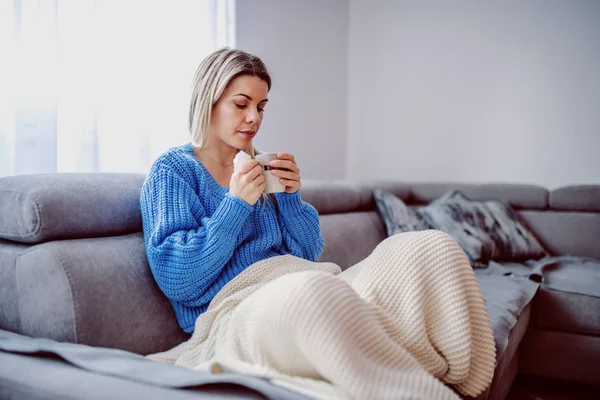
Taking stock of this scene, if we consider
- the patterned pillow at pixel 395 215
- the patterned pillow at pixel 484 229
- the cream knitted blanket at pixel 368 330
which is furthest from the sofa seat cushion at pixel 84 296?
the patterned pillow at pixel 484 229

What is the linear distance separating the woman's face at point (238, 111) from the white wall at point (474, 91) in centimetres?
199

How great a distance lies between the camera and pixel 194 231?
1150 mm

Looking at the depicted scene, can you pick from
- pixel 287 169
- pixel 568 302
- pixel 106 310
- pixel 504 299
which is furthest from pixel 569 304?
pixel 106 310

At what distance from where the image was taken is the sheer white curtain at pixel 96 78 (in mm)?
1575

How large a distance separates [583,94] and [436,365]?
9.45 ft

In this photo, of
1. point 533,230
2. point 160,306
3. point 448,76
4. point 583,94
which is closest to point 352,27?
point 448,76

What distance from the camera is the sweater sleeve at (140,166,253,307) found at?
111 cm

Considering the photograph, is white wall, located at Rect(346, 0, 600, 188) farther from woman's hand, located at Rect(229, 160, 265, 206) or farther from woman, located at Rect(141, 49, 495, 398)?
woman's hand, located at Rect(229, 160, 265, 206)

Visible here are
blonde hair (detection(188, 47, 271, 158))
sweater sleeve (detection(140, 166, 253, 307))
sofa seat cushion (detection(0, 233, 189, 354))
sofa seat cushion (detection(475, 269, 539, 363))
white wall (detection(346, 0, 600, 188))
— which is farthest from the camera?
white wall (detection(346, 0, 600, 188))

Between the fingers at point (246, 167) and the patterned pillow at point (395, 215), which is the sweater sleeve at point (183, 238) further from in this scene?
the patterned pillow at point (395, 215)

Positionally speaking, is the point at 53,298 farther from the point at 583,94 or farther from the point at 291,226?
the point at 583,94

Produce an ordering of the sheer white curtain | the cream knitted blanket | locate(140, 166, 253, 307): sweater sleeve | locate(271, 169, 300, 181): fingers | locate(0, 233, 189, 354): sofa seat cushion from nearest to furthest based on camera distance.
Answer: the cream knitted blanket < locate(0, 233, 189, 354): sofa seat cushion < locate(140, 166, 253, 307): sweater sleeve < locate(271, 169, 300, 181): fingers < the sheer white curtain

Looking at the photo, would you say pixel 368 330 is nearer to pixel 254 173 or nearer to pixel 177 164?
pixel 254 173

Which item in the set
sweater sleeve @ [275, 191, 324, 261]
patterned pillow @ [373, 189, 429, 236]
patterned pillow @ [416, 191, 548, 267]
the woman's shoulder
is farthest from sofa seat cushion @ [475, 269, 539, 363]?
the woman's shoulder
